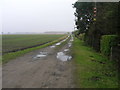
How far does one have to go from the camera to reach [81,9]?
2048 centimetres

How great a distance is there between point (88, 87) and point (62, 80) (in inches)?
50.0

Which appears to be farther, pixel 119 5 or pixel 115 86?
pixel 119 5

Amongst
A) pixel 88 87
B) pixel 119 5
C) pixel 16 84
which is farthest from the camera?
pixel 119 5

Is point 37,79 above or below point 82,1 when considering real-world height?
below

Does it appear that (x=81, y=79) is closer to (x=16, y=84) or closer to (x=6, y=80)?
(x=16, y=84)

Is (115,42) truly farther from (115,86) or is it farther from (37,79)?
(37,79)

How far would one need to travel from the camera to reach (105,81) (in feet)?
17.0

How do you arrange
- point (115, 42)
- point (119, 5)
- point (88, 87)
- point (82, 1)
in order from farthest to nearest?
1. point (82, 1)
2. point (115, 42)
3. point (119, 5)
4. point (88, 87)

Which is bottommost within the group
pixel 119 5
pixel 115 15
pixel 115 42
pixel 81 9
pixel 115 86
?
pixel 115 86

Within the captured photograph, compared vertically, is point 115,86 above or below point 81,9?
below

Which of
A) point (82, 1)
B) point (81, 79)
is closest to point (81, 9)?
point (82, 1)

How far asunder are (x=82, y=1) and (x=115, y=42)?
42.0 ft

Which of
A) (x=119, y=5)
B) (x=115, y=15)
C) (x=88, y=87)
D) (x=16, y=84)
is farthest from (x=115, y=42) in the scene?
(x=16, y=84)

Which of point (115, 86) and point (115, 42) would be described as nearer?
point (115, 86)
